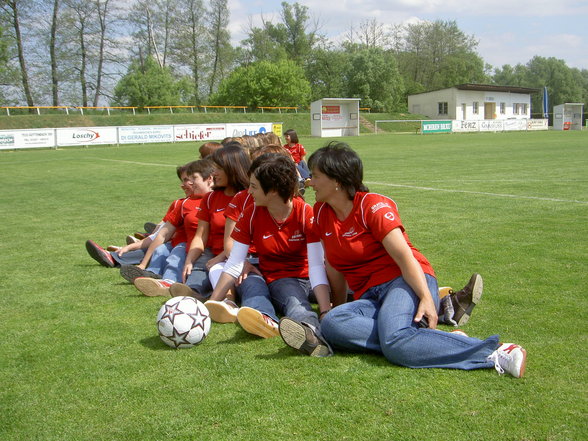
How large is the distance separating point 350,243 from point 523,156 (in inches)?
825

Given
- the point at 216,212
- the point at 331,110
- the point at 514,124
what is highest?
the point at 331,110

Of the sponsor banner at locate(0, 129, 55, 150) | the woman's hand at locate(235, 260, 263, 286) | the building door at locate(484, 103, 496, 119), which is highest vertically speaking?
the building door at locate(484, 103, 496, 119)

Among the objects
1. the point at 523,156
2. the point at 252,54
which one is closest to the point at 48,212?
the point at 523,156

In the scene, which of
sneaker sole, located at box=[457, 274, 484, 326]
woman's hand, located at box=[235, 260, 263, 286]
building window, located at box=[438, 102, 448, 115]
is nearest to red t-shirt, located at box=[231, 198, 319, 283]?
woman's hand, located at box=[235, 260, 263, 286]

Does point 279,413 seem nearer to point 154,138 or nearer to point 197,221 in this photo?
point 197,221

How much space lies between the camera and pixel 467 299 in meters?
4.26

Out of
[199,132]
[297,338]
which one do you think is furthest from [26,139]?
[297,338]

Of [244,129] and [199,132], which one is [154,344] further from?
[244,129]

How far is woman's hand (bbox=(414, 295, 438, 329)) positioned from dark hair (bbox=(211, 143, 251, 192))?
7.89 feet

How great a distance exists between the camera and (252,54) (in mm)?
84000

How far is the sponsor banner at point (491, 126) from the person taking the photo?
58.3m

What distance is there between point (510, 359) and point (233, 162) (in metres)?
3.18

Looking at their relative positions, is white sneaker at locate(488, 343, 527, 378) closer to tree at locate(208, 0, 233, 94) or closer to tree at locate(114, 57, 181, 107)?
tree at locate(114, 57, 181, 107)

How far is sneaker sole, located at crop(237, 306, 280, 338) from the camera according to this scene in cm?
412
